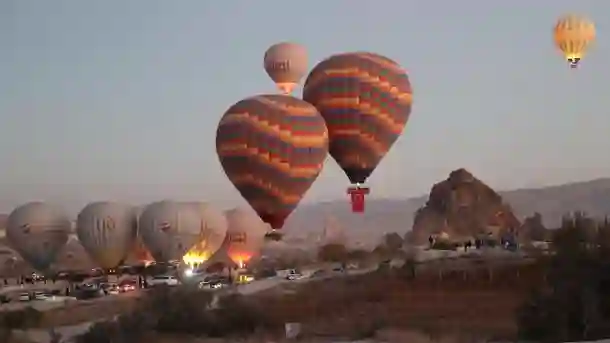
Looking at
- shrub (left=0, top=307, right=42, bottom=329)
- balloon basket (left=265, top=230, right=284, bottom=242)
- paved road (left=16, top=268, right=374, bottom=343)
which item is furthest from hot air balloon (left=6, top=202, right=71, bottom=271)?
shrub (left=0, top=307, right=42, bottom=329)

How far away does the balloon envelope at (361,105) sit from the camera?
28703mm

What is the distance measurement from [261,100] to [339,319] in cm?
703

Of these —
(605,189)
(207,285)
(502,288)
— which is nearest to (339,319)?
(502,288)

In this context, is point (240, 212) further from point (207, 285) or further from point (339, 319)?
point (339, 319)

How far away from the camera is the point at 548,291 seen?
2114 cm

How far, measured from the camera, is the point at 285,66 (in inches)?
1428

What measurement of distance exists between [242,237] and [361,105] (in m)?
28.1

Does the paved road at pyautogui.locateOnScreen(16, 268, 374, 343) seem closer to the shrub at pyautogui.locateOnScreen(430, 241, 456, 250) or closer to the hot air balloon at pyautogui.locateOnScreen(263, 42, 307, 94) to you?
the hot air balloon at pyautogui.locateOnScreen(263, 42, 307, 94)

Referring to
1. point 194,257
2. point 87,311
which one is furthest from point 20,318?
point 194,257

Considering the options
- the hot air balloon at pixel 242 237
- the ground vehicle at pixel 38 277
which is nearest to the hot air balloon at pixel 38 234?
the ground vehicle at pixel 38 277

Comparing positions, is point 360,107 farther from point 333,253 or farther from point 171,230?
point 333,253

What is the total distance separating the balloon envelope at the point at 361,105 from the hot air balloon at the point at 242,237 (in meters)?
26.4

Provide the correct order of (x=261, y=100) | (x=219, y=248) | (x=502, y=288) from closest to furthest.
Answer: (x=261, y=100) < (x=502, y=288) < (x=219, y=248)

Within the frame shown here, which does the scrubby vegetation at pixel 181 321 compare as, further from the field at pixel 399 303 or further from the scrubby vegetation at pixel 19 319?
the scrubby vegetation at pixel 19 319
